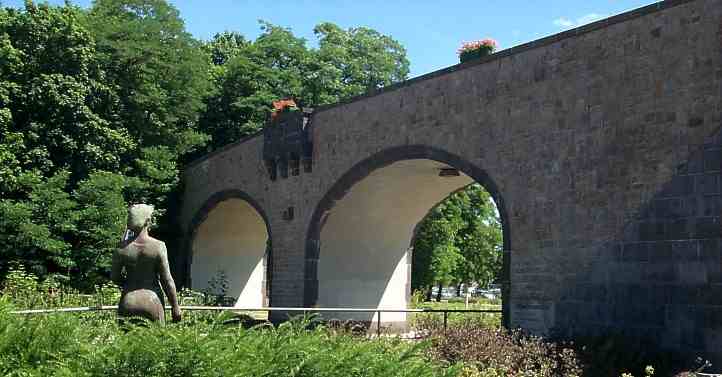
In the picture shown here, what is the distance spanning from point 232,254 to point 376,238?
7715 millimetres

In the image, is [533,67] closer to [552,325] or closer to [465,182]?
[552,325]

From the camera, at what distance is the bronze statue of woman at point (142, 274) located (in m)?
6.94

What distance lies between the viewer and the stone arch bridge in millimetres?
9844

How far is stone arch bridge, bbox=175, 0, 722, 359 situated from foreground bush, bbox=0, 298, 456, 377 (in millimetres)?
5263

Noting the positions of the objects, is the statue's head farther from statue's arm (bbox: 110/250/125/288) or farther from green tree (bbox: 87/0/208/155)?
green tree (bbox: 87/0/208/155)

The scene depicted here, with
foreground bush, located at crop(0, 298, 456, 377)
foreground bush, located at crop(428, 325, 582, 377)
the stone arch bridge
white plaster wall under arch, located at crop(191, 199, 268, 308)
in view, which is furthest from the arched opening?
foreground bush, located at crop(0, 298, 456, 377)

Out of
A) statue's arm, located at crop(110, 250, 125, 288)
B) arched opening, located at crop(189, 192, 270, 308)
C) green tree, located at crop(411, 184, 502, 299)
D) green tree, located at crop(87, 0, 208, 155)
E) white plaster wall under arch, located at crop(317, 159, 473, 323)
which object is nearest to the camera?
statue's arm, located at crop(110, 250, 125, 288)

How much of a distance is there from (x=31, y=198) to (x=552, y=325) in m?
12.3

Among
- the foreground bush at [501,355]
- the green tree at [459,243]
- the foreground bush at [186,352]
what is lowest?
the foreground bush at [501,355]

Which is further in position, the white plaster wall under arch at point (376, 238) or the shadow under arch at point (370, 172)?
the white plaster wall under arch at point (376, 238)

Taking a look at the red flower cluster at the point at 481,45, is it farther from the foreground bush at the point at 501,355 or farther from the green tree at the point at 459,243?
the green tree at the point at 459,243

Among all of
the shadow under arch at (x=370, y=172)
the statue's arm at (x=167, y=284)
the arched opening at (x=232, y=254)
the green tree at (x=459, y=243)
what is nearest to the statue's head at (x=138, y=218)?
the statue's arm at (x=167, y=284)

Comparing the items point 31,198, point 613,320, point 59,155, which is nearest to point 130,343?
point 613,320

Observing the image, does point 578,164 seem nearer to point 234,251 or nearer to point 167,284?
point 167,284
